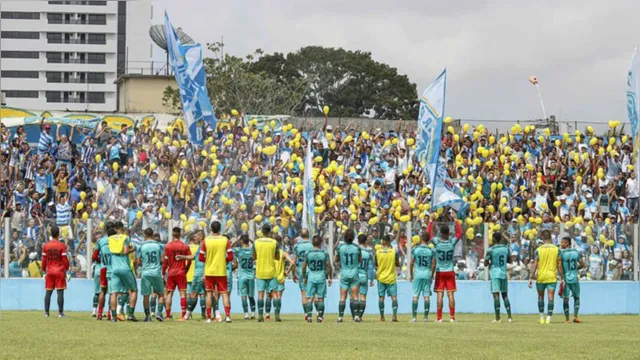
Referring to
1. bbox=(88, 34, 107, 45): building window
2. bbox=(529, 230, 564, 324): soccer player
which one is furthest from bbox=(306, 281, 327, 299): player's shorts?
bbox=(88, 34, 107, 45): building window

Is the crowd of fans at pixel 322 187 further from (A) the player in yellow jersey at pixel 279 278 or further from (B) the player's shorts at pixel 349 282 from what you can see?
(B) the player's shorts at pixel 349 282

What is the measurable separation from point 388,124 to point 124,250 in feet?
94.0

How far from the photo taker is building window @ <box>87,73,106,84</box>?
133 m

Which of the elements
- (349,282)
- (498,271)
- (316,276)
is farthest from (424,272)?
(316,276)

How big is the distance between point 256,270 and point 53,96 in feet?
361

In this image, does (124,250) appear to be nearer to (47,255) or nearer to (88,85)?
(47,255)

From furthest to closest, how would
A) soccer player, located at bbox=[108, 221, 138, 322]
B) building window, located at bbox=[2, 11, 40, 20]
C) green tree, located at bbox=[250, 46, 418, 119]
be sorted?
building window, located at bbox=[2, 11, 40, 20]
green tree, located at bbox=[250, 46, 418, 119]
soccer player, located at bbox=[108, 221, 138, 322]

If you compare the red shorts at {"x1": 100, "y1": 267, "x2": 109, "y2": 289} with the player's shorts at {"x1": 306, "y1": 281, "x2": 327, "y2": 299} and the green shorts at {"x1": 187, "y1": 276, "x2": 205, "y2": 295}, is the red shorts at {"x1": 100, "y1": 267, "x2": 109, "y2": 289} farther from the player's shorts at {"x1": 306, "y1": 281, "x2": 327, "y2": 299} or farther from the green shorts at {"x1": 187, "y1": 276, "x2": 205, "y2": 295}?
the player's shorts at {"x1": 306, "y1": 281, "x2": 327, "y2": 299}

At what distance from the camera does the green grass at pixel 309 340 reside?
1719 centimetres

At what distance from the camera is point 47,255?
26438 millimetres

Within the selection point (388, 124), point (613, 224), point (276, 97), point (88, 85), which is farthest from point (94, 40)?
point (613, 224)

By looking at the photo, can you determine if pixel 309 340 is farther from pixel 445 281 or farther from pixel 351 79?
pixel 351 79

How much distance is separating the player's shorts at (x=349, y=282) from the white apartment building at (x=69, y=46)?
10827cm

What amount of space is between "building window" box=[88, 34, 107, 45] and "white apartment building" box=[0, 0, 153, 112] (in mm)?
43
